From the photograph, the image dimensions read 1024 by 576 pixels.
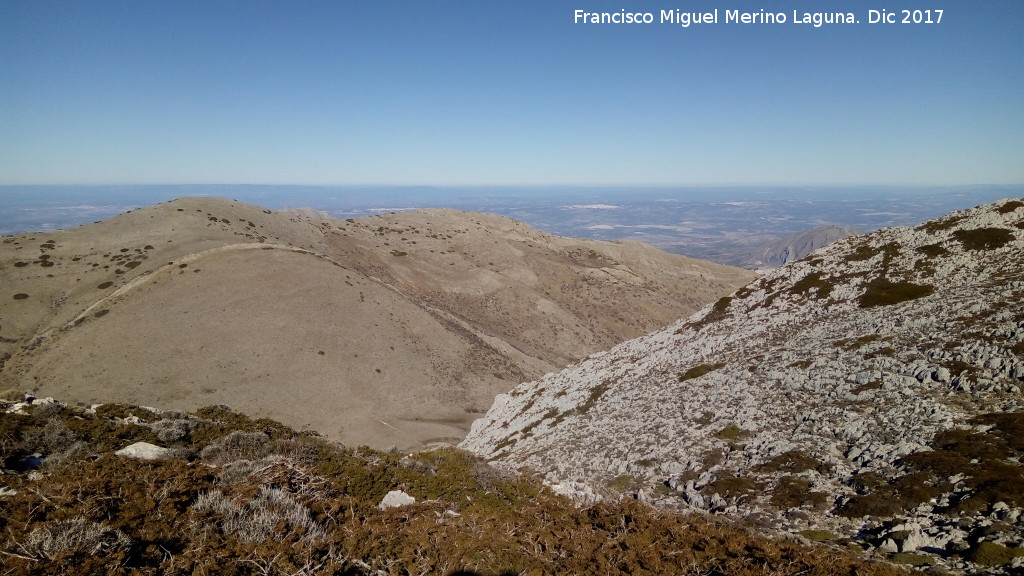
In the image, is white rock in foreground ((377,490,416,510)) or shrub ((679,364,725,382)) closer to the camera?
white rock in foreground ((377,490,416,510))

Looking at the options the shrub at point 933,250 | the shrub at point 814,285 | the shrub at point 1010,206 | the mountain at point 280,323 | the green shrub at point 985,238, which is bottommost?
the mountain at point 280,323

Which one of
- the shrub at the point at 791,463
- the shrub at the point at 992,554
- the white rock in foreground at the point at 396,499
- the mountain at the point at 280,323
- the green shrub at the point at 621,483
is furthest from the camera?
the mountain at the point at 280,323

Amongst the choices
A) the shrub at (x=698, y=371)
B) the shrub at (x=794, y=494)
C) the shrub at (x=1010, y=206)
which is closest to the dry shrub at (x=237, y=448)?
the shrub at (x=794, y=494)

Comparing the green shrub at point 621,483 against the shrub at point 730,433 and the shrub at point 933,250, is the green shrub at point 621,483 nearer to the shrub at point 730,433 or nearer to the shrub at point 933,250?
the shrub at point 730,433

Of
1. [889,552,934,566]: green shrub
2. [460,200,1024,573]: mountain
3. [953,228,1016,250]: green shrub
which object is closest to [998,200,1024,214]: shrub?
[460,200,1024,573]: mountain

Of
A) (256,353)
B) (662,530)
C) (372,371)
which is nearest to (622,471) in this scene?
(662,530)

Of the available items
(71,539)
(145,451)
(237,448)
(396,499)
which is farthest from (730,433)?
(145,451)

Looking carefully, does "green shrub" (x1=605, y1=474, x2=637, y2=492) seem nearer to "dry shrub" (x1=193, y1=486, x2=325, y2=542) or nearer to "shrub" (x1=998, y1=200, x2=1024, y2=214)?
"dry shrub" (x1=193, y1=486, x2=325, y2=542)
